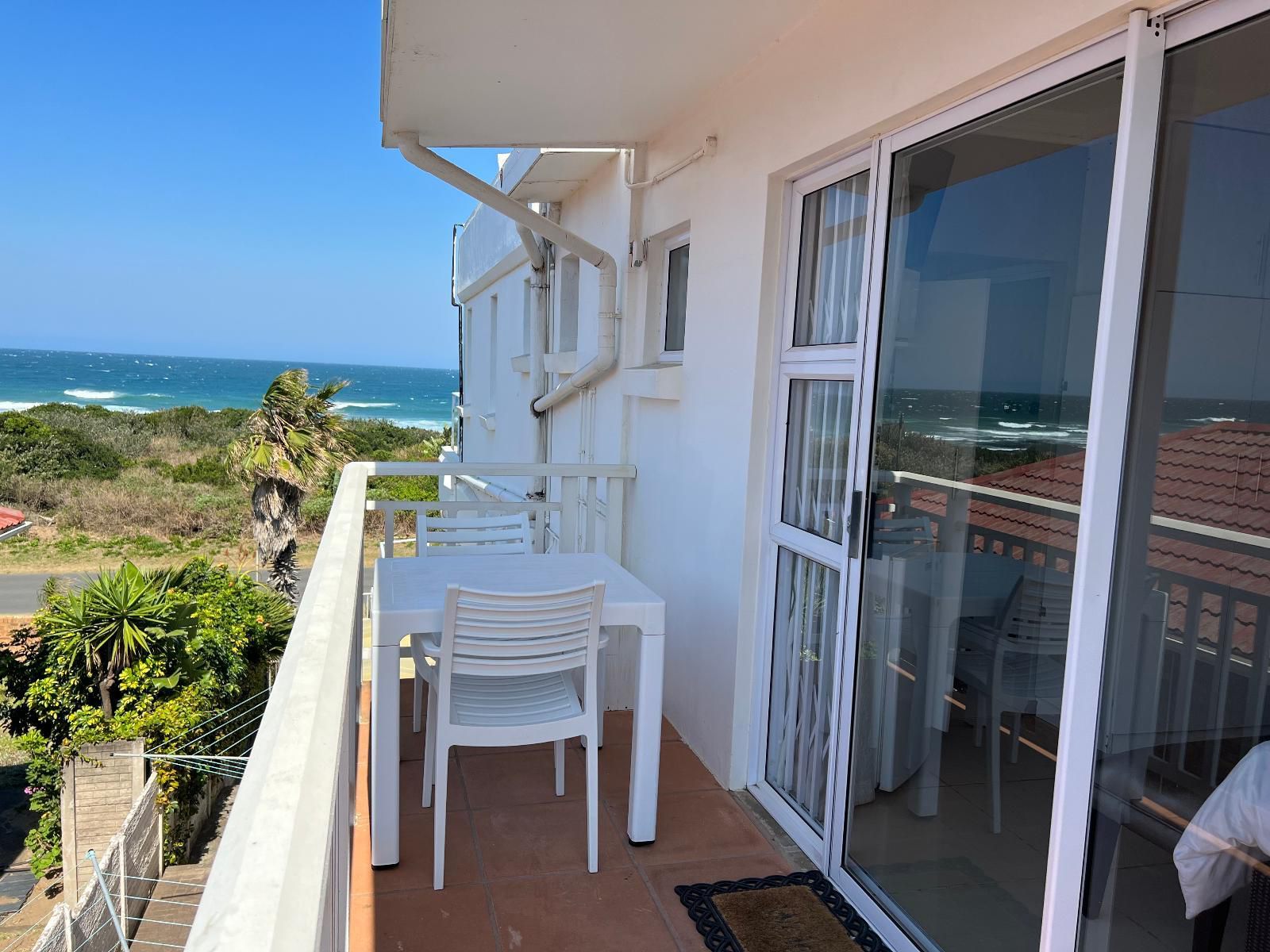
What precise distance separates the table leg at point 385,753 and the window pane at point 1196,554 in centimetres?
181

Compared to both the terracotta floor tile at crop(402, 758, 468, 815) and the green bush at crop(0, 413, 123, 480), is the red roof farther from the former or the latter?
the green bush at crop(0, 413, 123, 480)

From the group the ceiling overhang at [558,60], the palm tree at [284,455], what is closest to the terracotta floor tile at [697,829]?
the ceiling overhang at [558,60]

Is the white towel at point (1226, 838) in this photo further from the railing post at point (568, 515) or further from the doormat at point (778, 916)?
the railing post at point (568, 515)

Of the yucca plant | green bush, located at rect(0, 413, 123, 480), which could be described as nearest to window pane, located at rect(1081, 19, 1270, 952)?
the yucca plant

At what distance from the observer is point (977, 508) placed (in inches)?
78.5

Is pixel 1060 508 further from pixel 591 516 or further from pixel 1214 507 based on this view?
pixel 591 516

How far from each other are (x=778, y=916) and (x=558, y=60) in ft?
8.79

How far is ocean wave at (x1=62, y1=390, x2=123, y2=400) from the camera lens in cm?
6101

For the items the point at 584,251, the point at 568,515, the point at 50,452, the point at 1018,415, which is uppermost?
the point at 584,251

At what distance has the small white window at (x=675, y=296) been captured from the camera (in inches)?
164

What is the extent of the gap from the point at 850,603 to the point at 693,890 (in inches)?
37.4

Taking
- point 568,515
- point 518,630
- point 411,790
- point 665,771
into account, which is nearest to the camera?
point 518,630

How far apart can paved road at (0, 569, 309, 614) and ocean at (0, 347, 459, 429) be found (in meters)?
31.9

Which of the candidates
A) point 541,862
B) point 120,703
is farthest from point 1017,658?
point 120,703
